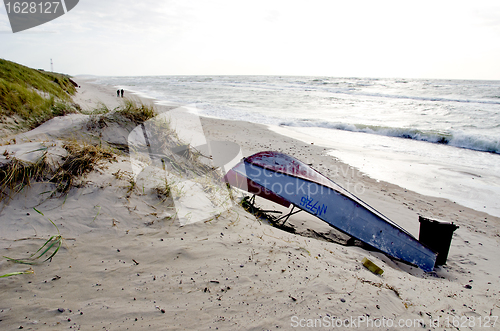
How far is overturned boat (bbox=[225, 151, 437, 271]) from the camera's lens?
12.1 feet

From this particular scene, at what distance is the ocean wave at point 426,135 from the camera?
1041cm

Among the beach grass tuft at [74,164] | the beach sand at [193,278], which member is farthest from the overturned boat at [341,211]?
the beach grass tuft at [74,164]

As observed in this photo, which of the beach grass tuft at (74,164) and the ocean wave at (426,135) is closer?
the beach grass tuft at (74,164)

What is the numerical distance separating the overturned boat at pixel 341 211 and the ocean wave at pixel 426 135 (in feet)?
32.0

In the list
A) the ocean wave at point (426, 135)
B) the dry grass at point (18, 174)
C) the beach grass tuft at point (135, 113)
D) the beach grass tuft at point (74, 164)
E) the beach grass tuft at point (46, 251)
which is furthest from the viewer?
the ocean wave at point (426, 135)

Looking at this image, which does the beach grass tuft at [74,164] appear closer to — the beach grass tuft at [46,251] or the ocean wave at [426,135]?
the beach grass tuft at [46,251]

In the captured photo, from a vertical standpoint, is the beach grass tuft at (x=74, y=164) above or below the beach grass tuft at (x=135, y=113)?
below

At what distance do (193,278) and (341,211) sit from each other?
8.40 feet

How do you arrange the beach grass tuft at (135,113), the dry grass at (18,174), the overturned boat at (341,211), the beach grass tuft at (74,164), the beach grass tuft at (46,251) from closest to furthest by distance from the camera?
the beach grass tuft at (46,251) < the dry grass at (18,174) < the beach grass tuft at (74,164) < the overturned boat at (341,211) < the beach grass tuft at (135,113)

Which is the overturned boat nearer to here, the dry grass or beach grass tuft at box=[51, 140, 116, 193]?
beach grass tuft at box=[51, 140, 116, 193]

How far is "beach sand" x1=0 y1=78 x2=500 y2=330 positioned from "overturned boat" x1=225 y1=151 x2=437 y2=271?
220 millimetres

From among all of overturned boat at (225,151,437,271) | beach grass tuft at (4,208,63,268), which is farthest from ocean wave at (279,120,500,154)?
beach grass tuft at (4,208,63,268)

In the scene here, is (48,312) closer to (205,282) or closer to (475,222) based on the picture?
(205,282)

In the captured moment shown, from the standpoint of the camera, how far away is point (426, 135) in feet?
38.9
